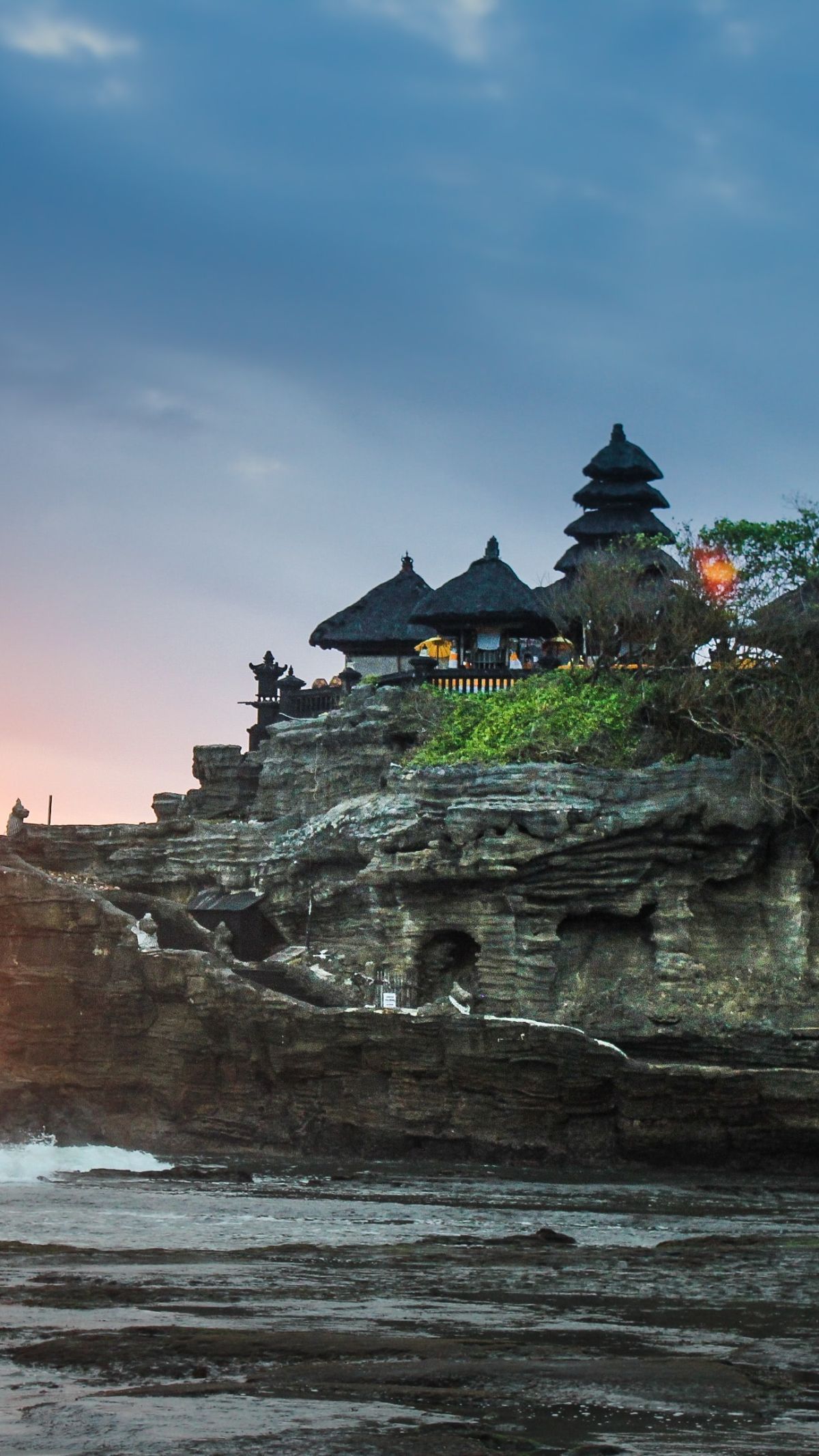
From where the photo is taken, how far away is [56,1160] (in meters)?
38.0

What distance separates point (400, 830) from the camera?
4466 centimetres

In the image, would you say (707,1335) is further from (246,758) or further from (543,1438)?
(246,758)

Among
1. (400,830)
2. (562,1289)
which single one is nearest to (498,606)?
(400,830)

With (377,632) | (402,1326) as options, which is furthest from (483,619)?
(402,1326)

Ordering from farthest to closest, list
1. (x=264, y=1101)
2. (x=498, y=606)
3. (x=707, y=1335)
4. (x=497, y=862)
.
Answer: (x=498, y=606) → (x=497, y=862) → (x=264, y=1101) → (x=707, y=1335)

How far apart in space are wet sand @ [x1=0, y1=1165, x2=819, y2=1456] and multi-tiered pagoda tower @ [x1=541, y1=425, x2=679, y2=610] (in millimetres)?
31510

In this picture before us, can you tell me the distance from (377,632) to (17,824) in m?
12.9

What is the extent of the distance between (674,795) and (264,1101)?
467 inches

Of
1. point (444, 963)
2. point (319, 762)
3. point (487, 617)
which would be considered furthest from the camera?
point (487, 617)

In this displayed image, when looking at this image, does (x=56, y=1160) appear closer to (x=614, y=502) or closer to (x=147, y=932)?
(x=147, y=932)

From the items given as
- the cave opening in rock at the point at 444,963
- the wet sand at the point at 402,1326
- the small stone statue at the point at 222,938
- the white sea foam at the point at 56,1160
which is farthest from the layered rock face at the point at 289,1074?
the wet sand at the point at 402,1326

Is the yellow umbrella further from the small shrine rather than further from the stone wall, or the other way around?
the stone wall

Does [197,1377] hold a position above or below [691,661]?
below

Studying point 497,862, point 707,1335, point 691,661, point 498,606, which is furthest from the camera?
→ point 498,606
